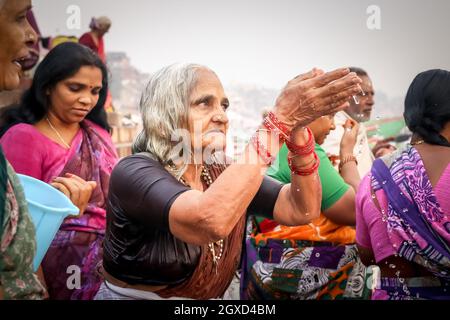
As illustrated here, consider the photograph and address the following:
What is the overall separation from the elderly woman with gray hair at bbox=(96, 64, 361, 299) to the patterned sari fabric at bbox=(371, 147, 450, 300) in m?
0.28

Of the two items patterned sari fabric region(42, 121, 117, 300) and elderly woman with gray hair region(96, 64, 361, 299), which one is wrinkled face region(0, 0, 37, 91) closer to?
elderly woman with gray hair region(96, 64, 361, 299)

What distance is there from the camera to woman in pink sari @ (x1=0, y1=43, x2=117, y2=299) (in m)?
2.13

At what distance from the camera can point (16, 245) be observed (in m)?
1.15

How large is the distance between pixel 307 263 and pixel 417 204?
24.3 inches

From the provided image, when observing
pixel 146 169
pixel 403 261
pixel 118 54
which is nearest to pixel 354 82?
pixel 146 169

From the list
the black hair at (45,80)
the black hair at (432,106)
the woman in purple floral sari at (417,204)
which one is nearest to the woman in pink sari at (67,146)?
the black hair at (45,80)

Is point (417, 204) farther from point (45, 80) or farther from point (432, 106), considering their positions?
point (45, 80)

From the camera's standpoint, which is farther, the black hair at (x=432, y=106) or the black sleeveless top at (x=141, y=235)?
the black hair at (x=432, y=106)

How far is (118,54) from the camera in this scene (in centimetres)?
274

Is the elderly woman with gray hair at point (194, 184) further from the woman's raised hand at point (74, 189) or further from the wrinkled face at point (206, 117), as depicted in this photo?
the woman's raised hand at point (74, 189)

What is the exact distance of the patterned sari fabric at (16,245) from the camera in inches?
44.3

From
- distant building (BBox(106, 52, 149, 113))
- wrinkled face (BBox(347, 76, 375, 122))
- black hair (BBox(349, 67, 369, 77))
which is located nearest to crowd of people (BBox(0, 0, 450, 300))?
distant building (BBox(106, 52, 149, 113))
